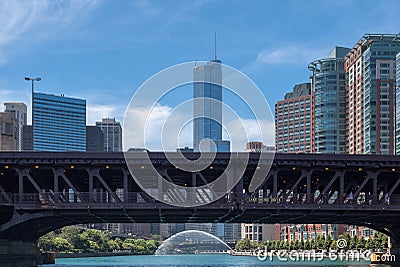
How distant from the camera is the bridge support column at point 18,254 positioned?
109 metres

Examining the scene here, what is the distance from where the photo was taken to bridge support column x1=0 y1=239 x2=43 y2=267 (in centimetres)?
10903

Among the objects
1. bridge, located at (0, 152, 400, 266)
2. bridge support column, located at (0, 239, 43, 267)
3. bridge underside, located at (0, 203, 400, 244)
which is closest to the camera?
bridge, located at (0, 152, 400, 266)

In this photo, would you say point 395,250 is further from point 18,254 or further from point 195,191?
point 18,254

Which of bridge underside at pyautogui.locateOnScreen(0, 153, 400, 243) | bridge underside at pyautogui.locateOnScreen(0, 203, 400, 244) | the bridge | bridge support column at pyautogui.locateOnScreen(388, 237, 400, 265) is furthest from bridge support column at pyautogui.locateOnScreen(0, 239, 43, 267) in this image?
bridge support column at pyautogui.locateOnScreen(388, 237, 400, 265)

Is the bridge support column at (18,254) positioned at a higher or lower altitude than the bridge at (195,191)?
lower

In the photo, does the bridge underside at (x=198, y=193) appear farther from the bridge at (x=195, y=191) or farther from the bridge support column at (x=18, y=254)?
the bridge support column at (x=18, y=254)

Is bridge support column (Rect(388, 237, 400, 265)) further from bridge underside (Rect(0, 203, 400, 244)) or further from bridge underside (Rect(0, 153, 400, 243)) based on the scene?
bridge underside (Rect(0, 153, 400, 243))

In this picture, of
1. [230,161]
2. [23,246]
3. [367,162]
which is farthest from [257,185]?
[23,246]

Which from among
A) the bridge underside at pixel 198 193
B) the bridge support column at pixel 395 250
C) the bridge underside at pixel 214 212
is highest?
the bridge underside at pixel 198 193

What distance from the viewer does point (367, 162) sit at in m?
98.6

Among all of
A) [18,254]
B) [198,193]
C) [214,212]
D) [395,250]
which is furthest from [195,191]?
[395,250]

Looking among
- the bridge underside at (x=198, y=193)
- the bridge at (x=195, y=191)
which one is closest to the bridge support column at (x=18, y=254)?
the bridge at (x=195, y=191)

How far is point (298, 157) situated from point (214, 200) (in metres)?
11.9

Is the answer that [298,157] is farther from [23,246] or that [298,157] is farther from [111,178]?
[23,246]
